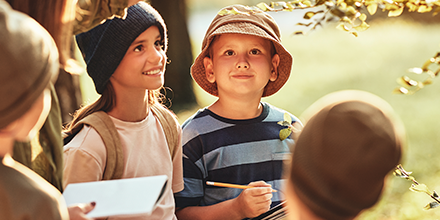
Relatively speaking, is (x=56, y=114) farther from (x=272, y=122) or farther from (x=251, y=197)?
(x=272, y=122)

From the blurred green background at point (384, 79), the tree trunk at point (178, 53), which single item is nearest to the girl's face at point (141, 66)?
the blurred green background at point (384, 79)

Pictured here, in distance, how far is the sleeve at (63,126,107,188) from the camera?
66.3 inches

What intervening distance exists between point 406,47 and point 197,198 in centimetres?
940

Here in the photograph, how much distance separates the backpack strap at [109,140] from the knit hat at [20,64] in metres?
0.65

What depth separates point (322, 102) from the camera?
46.0 inches

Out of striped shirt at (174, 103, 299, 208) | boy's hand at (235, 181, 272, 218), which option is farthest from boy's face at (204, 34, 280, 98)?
boy's hand at (235, 181, 272, 218)

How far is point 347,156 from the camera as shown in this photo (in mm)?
1031

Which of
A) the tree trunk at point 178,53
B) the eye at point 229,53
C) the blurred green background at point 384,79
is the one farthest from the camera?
the tree trunk at point 178,53

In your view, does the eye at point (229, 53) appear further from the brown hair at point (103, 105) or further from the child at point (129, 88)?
the brown hair at point (103, 105)

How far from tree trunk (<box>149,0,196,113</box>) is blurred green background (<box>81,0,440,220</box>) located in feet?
1.01

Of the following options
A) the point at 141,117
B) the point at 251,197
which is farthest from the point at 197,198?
the point at 141,117

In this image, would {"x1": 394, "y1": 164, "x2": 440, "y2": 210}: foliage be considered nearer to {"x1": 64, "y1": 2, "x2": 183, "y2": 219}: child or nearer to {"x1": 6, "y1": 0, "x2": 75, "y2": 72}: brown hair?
{"x1": 64, "y1": 2, "x2": 183, "y2": 219}: child

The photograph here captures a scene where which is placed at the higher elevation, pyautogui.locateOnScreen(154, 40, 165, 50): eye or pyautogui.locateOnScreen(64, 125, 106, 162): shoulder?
pyautogui.locateOnScreen(154, 40, 165, 50): eye

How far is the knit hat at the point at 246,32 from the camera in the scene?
2.19m
